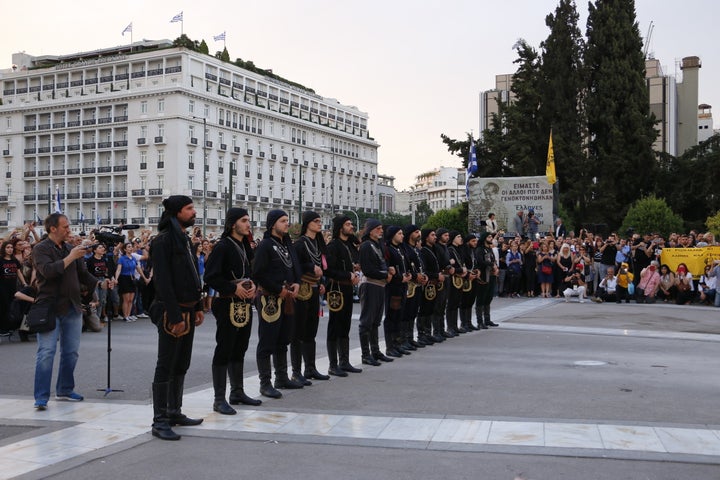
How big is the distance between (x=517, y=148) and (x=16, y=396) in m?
45.7

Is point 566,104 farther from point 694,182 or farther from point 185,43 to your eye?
point 185,43

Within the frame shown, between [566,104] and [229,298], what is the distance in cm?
4573

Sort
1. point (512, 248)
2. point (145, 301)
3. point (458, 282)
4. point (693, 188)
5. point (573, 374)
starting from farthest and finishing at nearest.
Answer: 1. point (693, 188)
2. point (512, 248)
3. point (145, 301)
4. point (458, 282)
5. point (573, 374)

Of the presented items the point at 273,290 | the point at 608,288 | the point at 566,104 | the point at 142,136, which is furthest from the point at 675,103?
the point at 273,290

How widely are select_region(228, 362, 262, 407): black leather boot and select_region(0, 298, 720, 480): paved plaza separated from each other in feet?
0.64

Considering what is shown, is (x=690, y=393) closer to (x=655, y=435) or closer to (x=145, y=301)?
(x=655, y=435)

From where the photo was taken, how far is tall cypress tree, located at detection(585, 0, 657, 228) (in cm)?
4859

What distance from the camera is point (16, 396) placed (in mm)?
9188

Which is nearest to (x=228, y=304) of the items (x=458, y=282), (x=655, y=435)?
(x=655, y=435)

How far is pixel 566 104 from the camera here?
50281 mm

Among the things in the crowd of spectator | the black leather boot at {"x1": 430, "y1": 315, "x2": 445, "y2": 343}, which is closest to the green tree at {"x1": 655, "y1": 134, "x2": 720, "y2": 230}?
the crowd of spectator

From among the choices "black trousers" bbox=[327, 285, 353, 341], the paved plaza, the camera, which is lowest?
the paved plaza

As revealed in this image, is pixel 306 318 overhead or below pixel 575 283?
overhead

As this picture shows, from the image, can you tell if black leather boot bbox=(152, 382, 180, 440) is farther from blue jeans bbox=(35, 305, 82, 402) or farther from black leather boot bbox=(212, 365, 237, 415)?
blue jeans bbox=(35, 305, 82, 402)
